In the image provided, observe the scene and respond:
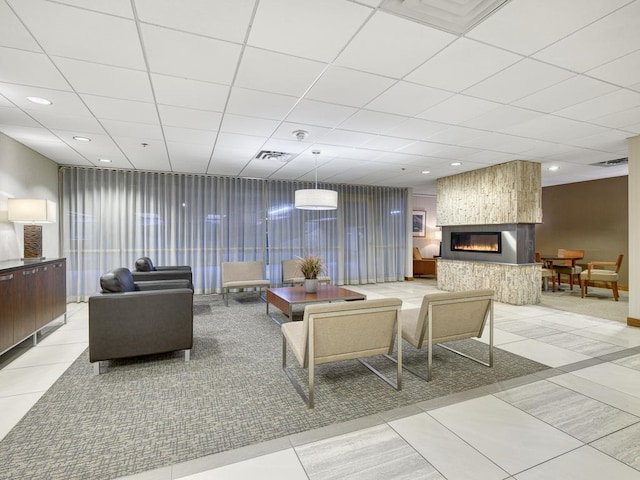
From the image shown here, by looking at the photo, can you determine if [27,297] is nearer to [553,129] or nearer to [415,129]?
[415,129]

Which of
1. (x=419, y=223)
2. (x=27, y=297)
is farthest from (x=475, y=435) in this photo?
(x=419, y=223)

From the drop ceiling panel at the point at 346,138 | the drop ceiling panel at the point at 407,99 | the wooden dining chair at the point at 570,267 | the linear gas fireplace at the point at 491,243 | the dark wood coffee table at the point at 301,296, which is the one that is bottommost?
the dark wood coffee table at the point at 301,296

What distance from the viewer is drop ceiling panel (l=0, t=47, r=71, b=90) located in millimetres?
2416

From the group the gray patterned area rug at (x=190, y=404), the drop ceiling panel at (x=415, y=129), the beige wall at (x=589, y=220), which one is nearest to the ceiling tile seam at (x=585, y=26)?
the drop ceiling panel at (x=415, y=129)

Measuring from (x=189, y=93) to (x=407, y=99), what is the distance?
2.19 m

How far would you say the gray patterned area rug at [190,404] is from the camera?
6.09 ft

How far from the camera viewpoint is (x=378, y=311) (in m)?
2.49

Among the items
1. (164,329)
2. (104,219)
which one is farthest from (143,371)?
(104,219)

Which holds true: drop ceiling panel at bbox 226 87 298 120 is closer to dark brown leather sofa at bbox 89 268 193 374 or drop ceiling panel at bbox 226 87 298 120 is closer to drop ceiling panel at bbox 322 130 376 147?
drop ceiling panel at bbox 322 130 376 147

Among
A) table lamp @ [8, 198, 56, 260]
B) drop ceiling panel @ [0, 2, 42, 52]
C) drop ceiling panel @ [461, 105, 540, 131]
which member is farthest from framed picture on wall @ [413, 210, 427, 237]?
drop ceiling panel @ [0, 2, 42, 52]

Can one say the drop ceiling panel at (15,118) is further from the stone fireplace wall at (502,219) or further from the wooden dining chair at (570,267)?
the wooden dining chair at (570,267)

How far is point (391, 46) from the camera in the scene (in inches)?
92.4

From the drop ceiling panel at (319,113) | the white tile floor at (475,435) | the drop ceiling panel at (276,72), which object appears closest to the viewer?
the white tile floor at (475,435)

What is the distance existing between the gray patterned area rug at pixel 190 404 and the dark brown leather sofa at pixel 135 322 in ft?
0.67
